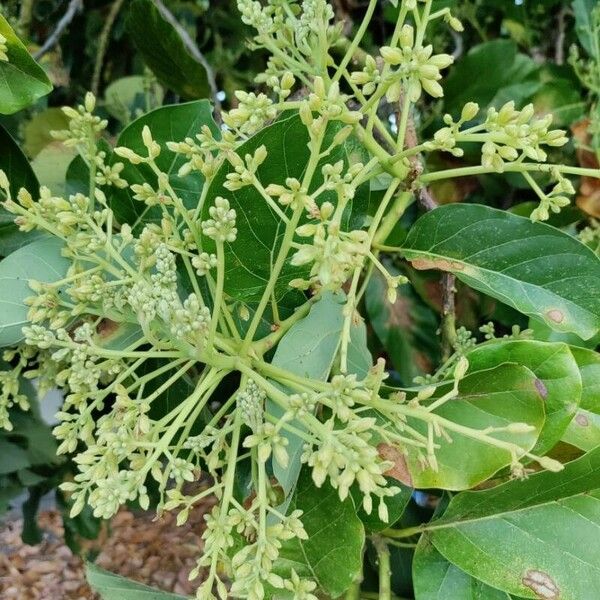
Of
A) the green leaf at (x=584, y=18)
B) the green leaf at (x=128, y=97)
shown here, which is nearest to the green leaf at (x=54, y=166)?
the green leaf at (x=128, y=97)

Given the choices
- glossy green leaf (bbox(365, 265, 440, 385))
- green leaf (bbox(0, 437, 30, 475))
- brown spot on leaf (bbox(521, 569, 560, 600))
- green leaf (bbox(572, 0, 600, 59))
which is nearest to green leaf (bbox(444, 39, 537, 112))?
green leaf (bbox(572, 0, 600, 59))

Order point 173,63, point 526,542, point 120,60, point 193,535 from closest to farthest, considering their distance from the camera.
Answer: point 526,542 → point 173,63 → point 120,60 → point 193,535

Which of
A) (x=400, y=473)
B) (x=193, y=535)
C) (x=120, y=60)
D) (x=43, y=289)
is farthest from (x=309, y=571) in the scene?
(x=193, y=535)

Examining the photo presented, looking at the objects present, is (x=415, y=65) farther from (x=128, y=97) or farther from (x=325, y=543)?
(x=128, y=97)

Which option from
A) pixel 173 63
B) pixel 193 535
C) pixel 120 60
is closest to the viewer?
pixel 173 63

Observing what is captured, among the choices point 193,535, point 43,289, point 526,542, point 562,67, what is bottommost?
point 193,535

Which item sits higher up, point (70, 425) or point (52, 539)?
point (70, 425)

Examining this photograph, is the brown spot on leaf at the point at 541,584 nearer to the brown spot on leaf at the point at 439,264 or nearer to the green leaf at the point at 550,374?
the green leaf at the point at 550,374

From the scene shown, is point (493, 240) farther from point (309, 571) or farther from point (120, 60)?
point (120, 60)

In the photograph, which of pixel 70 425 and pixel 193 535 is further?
pixel 193 535
